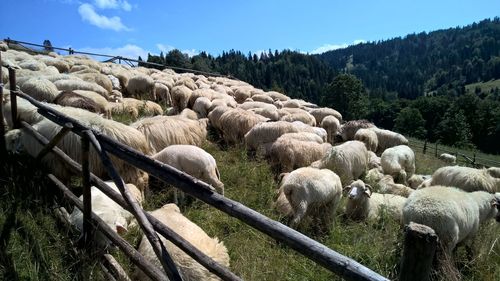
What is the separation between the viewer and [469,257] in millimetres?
5645

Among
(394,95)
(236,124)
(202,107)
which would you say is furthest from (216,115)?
(394,95)

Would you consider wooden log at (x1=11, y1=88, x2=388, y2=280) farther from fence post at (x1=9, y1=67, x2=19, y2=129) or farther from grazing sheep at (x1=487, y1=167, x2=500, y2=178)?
grazing sheep at (x1=487, y1=167, x2=500, y2=178)

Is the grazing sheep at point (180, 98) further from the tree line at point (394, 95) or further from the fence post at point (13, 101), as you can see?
the tree line at point (394, 95)

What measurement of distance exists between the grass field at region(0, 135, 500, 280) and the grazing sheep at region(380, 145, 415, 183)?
5.25 metres

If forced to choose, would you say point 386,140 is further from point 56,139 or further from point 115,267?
point 115,267

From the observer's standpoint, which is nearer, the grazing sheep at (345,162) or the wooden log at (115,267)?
the wooden log at (115,267)

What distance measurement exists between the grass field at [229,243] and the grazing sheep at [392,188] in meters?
2.90

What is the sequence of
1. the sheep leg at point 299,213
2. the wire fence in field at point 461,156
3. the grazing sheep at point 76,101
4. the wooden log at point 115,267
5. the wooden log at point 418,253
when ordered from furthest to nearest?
the wire fence in field at point 461,156 < the grazing sheep at point 76,101 < the sheep leg at point 299,213 < the wooden log at point 115,267 < the wooden log at point 418,253

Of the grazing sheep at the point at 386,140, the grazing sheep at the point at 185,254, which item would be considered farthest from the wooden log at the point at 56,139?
the grazing sheep at the point at 386,140

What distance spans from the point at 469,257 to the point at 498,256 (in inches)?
15.2

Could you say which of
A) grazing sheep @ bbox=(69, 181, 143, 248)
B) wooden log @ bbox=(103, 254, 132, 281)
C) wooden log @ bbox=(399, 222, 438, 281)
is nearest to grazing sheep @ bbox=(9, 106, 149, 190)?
grazing sheep @ bbox=(69, 181, 143, 248)

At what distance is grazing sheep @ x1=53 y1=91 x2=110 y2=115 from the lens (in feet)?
28.4

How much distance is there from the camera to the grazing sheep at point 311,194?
593 cm

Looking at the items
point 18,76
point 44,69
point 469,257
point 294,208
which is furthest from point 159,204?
point 44,69
